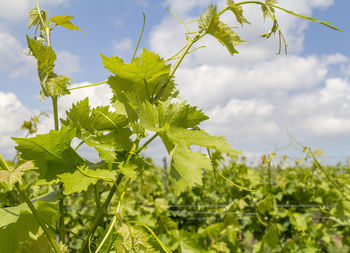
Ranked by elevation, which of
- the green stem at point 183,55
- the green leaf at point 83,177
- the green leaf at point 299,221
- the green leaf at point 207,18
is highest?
the green leaf at point 299,221

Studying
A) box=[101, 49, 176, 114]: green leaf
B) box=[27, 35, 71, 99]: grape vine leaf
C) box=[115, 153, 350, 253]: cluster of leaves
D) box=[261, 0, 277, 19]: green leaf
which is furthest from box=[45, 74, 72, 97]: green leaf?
box=[115, 153, 350, 253]: cluster of leaves

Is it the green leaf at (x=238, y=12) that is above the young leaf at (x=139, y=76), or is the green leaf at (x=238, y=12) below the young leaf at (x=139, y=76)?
above

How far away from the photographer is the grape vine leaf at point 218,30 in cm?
83

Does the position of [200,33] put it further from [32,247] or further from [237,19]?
[32,247]

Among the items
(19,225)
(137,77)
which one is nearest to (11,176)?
(19,225)

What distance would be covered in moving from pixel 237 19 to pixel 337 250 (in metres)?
4.29

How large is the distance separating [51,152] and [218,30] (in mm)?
503

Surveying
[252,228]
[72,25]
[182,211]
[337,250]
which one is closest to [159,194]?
[182,211]

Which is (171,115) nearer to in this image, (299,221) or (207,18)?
(207,18)

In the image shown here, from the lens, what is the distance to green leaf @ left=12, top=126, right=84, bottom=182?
787 mm

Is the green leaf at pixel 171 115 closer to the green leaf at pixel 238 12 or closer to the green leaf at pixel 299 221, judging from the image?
the green leaf at pixel 238 12

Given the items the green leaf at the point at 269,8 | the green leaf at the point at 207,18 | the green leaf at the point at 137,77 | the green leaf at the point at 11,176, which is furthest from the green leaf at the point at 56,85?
the green leaf at the point at 269,8

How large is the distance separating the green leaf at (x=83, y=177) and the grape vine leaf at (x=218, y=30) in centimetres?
42

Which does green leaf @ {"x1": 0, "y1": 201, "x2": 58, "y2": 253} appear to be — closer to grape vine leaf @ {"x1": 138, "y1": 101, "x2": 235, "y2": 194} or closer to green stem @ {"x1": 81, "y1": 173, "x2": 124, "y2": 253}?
green stem @ {"x1": 81, "y1": 173, "x2": 124, "y2": 253}
